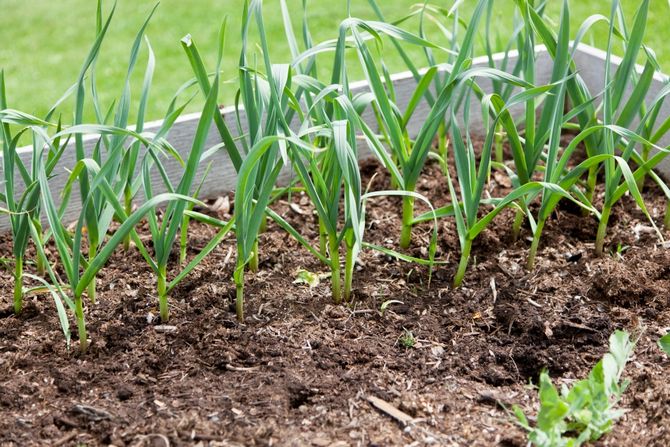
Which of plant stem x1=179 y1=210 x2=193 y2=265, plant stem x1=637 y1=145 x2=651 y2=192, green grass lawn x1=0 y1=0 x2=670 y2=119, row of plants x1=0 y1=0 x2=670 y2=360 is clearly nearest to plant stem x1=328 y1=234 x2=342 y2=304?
row of plants x1=0 y1=0 x2=670 y2=360

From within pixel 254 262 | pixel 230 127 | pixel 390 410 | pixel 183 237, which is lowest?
pixel 390 410

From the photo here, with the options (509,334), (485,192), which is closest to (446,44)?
(485,192)

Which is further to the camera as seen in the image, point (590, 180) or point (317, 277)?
point (590, 180)

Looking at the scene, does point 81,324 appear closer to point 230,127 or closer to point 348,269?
point 348,269

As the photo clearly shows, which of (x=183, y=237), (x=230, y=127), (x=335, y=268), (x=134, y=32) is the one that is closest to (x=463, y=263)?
(x=335, y=268)

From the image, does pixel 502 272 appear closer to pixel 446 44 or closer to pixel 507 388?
pixel 507 388

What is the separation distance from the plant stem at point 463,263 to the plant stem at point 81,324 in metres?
0.90

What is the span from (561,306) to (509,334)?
170mm

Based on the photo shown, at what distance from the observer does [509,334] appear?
204 cm

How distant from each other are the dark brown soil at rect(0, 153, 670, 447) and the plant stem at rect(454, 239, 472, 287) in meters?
0.03

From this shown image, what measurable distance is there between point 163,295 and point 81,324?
20cm

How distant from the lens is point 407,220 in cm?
230

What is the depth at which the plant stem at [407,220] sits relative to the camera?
227 cm

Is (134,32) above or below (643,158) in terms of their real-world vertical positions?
above
